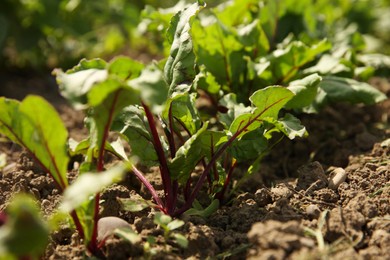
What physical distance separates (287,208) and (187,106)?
1.84 ft

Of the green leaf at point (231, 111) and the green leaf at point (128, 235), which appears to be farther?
the green leaf at point (231, 111)

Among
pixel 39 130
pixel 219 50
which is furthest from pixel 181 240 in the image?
pixel 219 50

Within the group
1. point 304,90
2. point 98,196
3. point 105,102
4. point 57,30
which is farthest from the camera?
point 57,30

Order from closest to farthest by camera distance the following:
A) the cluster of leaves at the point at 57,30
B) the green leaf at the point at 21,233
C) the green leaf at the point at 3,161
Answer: the green leaf at the point at 21,233, the green leaf at the point at 3,161, the cluster of leaves at the point at 57,30

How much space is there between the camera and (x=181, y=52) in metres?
2.11

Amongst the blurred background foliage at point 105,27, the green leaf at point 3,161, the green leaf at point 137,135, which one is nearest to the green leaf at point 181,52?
the green leaf at point 137,135

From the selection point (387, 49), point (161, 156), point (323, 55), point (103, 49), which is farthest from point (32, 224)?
point (387, 49)

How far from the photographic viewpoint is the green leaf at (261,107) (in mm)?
2016

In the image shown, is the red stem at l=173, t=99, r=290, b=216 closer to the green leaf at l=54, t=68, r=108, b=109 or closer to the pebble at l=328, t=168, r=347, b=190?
the pebble at l=328, t=168, r=347, b=190

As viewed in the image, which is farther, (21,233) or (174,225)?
(174,225)

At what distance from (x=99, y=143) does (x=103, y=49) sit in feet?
8.27

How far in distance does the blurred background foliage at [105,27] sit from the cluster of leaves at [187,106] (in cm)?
17

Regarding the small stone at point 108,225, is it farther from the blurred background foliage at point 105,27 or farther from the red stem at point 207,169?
the blurred background foliage at point 105,27

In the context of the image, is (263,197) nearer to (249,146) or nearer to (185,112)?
(249,146)
